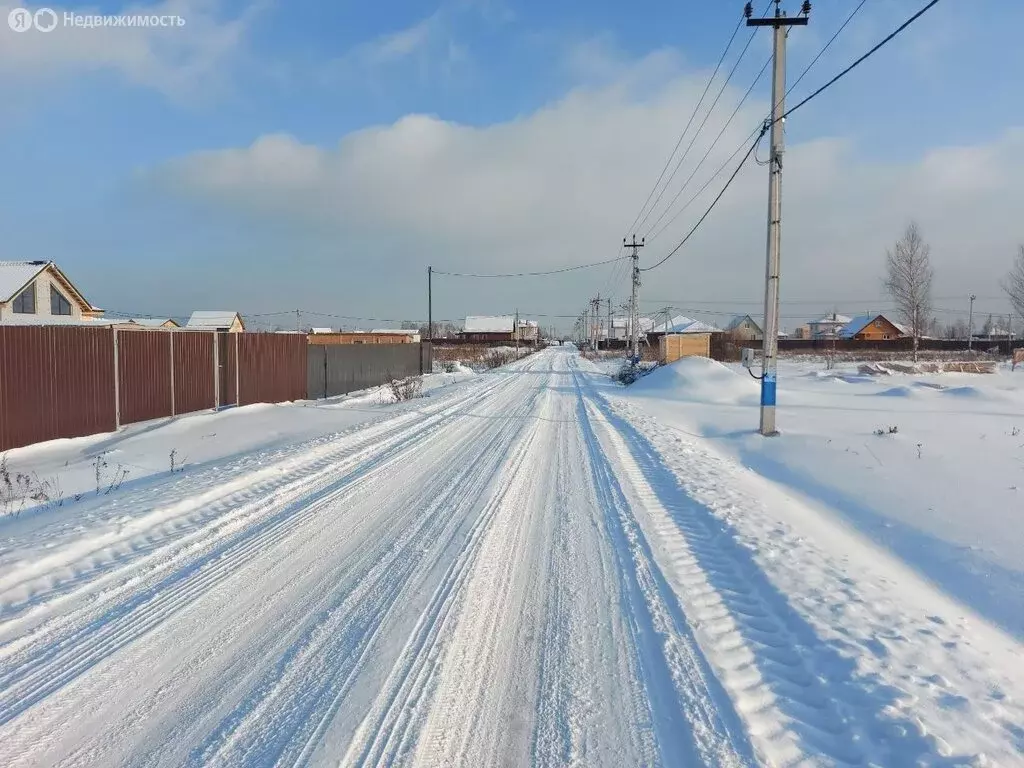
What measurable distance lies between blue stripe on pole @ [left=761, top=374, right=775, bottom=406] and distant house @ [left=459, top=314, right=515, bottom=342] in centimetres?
12700

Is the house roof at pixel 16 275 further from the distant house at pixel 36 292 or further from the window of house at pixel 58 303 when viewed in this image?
the window of house at pixel 58 303

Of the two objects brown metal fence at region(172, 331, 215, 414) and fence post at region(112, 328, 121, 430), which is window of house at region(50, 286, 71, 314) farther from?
fence post at region(112, 328, 121, 430)

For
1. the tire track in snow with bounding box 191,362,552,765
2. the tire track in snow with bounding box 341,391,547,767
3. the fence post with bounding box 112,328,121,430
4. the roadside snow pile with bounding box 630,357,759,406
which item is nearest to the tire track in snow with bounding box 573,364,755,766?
the tire track in snow with bounding box 341,391,547,767

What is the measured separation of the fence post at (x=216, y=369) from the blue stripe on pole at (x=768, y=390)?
43.5 ft

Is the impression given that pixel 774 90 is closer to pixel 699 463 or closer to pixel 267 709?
pixel 699 463

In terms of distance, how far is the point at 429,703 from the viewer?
308cm

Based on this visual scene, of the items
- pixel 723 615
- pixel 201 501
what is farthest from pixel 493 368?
pixel 723 615

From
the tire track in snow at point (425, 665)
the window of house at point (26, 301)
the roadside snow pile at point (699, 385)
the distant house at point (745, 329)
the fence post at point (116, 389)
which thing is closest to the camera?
the tire track in snow at point (425, 665)

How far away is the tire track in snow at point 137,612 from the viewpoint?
10.7 feet

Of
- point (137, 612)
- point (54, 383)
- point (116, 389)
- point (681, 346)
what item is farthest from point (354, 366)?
point (137, 612)

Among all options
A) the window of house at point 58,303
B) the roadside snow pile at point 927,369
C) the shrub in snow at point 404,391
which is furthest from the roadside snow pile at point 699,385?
the window of house at point 58,303

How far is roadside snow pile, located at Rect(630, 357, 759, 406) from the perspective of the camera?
19.4m

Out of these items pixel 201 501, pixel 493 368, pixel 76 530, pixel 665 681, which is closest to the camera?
pixel 665 681

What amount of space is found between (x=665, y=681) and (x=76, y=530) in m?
5.55
